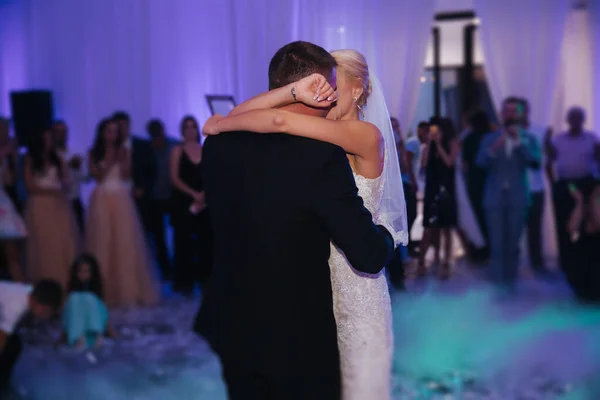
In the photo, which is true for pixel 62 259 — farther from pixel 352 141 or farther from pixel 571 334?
pixel 352 141

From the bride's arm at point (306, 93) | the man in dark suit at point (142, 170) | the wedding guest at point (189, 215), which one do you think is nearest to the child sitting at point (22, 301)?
the bride's arm at point (306, 93)

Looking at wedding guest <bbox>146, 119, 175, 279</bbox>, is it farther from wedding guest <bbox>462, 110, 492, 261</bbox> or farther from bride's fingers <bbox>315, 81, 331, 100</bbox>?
bride's fingers <bbox>315, 81, 331, 100</bbox>

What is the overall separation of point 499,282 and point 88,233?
10.2 feet

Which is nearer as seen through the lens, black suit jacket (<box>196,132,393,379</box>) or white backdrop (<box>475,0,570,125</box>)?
black suit jacket (<box>196,132,393,379</box>)

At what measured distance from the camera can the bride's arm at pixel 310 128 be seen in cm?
152

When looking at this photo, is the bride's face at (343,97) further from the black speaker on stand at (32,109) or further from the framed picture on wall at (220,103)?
the black speaker on stand at (32,109)

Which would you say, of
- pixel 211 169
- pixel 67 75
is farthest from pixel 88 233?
pixel 211 169

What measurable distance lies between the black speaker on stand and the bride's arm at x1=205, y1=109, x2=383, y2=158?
5.59 m

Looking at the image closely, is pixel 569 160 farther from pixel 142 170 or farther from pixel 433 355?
pixel 142 170

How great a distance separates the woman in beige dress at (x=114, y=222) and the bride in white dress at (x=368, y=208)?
11.0 ft

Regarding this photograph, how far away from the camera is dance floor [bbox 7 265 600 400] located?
3.45m

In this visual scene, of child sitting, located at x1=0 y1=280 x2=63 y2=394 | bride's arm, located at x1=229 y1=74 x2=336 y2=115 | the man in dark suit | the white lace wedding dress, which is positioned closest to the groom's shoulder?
bride's arm, located at x1=229 y1=74 x2=336 y2=115

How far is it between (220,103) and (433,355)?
188cm

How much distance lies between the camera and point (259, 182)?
151 centimetres
